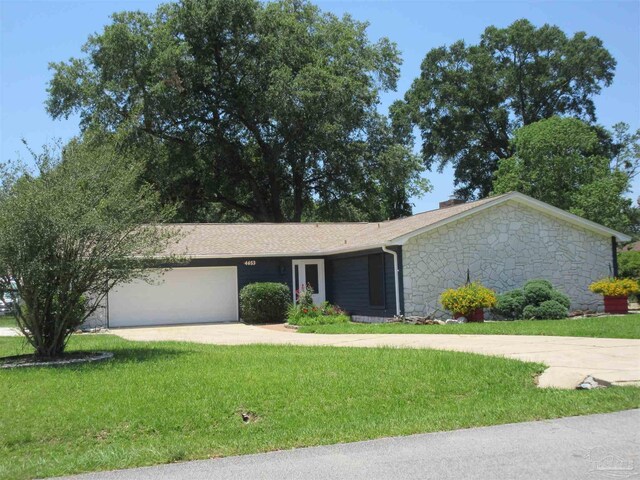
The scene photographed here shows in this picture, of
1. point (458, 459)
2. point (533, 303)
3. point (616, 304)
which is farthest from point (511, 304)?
point (458, 459)

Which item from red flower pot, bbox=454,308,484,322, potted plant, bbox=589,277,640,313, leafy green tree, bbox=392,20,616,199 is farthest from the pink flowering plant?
leafy green tree, bbox=392,20,616,199

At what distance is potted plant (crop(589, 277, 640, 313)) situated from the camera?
20656 mm

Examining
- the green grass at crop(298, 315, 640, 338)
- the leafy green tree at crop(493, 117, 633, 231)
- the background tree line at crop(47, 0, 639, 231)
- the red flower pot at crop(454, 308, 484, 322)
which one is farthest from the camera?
the background tree line at crop(47, 0, 639, 231)

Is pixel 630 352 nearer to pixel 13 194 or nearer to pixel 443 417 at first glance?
pixel 443 417

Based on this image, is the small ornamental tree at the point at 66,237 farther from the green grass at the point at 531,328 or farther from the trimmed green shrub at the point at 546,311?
the trimmed green shrub at the point at 546,311

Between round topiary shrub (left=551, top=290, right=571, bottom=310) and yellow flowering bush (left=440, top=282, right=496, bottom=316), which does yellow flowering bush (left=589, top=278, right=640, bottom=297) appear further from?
yellow flowering bush (left=440, top=282, right=496, bottom=316)

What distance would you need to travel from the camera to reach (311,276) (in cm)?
2531

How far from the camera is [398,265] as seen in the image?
2019 centimetres

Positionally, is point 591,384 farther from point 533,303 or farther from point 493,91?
point 493,91

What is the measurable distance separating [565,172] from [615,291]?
13063 millimetres

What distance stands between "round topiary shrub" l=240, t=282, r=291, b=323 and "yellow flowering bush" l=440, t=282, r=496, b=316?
241 inches

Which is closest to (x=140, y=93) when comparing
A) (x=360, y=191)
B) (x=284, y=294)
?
(x=360, y=191)

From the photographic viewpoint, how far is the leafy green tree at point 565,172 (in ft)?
101

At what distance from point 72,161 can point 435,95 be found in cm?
3986
